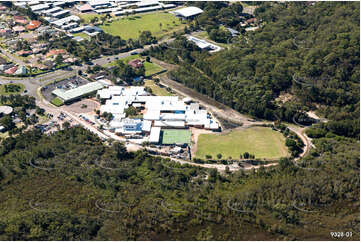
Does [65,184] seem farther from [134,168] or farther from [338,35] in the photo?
[338,35]

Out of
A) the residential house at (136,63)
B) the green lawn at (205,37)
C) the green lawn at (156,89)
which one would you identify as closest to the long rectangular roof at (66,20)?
the residential house at (136,63)

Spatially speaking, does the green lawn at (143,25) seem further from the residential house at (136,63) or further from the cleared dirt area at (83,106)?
the cleared dirt area at (83,106)

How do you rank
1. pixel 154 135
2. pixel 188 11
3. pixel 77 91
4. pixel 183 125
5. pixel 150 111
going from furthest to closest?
pixel 188 11
pixel 77 91
pixel 150 111
pixel 183 125
pixel 154 135

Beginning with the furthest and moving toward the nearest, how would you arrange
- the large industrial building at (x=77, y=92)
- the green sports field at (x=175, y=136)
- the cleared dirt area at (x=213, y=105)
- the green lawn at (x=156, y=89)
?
the green lawn at (x=156, y=89) < the large industrial building at (x=77, y=92) < the cleared dirt area at (x=213, y=105) < the green sports field at (x=175, y=136)

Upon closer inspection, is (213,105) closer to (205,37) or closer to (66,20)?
(205,37)

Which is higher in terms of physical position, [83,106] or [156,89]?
[156,89]

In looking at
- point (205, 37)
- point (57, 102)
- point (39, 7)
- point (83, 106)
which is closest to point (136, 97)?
point (83, 106)

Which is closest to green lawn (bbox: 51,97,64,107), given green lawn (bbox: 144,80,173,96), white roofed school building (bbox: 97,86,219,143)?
white roofed school building (bbox: 97,86,219,143)
